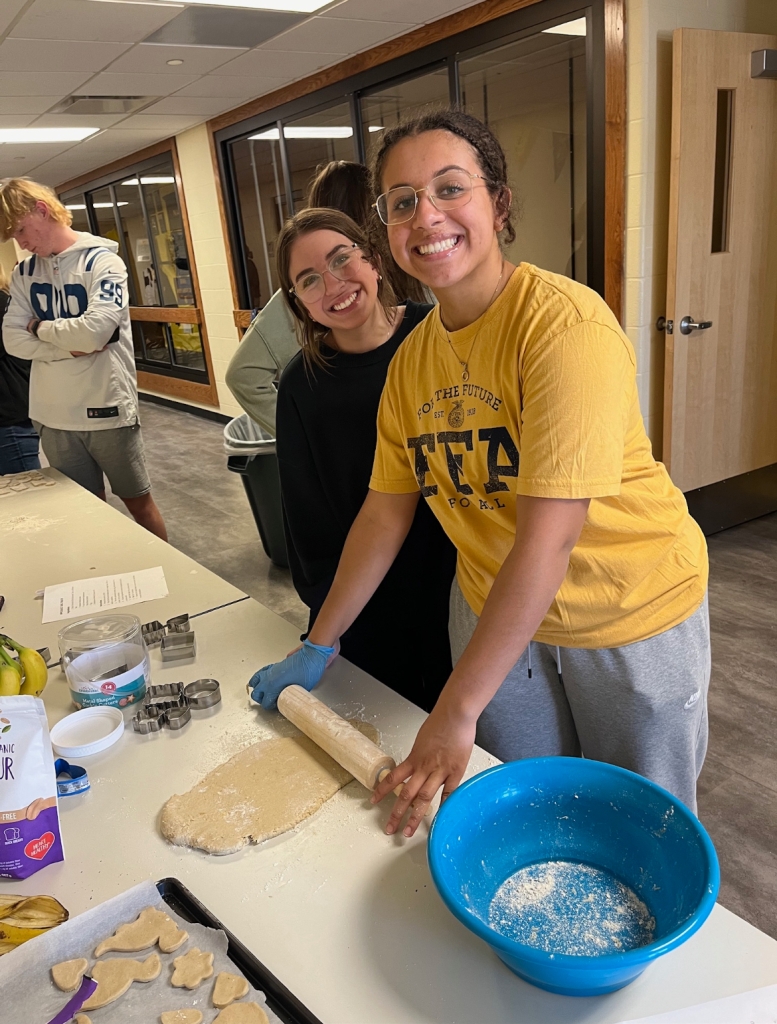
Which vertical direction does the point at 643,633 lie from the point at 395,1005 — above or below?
above

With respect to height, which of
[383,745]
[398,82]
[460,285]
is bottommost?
[383,745]

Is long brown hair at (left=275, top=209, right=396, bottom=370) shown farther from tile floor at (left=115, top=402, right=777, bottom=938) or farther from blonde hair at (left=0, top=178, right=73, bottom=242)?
blonde hair at (left=0, top=178, right=73, bottom=242)

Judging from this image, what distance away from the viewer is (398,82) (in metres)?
4.54

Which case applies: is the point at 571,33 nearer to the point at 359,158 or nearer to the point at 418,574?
the point at 359,158

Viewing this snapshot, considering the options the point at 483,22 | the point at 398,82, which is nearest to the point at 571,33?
the point at 483,22

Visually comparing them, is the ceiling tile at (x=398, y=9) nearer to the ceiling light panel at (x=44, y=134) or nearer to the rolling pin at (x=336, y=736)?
the ceiling light panel at (x=44, y=134)

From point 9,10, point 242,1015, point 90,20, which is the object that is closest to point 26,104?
point 90,20

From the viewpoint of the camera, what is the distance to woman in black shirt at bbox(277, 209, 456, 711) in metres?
1.50

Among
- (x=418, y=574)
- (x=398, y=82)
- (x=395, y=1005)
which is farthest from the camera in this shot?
(x=398, y=82)

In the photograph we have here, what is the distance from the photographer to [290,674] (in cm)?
126

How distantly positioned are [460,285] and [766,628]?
2339mm

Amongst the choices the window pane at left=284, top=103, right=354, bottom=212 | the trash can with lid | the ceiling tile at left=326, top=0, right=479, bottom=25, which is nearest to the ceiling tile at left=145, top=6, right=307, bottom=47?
the ceiling tile at left=326, top=0, right=479, bottom=25

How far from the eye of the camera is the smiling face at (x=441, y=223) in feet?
3.48

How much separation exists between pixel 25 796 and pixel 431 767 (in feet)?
1.61
